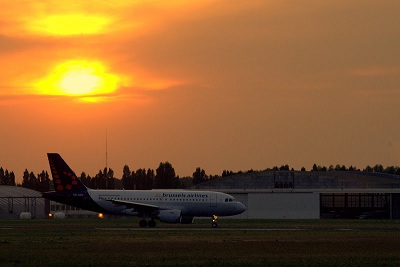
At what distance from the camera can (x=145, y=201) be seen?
11288cm

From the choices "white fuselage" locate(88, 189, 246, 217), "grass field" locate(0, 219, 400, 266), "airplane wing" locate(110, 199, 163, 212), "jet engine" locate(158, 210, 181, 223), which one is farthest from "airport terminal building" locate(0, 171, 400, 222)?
"grass field" locate(0, 219, 400, 266)

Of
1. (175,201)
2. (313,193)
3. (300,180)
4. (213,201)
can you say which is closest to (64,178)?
(175,201)

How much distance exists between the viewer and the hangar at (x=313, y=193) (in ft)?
516

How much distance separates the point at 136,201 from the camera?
370 ft

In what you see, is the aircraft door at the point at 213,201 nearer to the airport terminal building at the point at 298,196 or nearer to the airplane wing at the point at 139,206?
the airplane wing at the point at 139,206

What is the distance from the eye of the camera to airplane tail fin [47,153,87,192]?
11388 centimetres

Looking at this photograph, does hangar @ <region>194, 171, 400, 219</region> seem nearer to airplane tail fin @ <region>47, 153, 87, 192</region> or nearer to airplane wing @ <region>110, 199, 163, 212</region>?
airplane wing @ <region>110, 199, 163, 212</region>

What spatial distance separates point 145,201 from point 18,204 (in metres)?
56.4

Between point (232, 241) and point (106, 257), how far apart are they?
1830 cm

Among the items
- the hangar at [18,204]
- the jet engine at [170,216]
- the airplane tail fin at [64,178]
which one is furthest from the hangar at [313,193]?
the airplane tail fin at [64,178]

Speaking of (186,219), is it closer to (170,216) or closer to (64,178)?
(170,216)

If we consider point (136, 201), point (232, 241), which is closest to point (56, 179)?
point (136, 201)

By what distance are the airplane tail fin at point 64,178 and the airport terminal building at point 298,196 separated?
42.0 m

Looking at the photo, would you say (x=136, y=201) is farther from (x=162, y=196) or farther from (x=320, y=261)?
(x=320, y=261)
